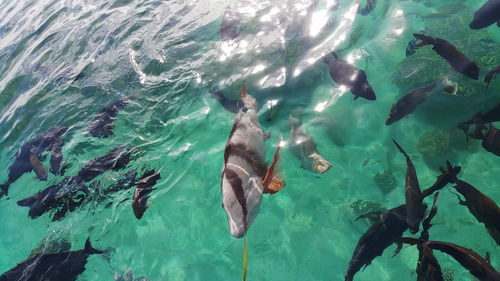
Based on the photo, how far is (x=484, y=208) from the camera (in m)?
2.76

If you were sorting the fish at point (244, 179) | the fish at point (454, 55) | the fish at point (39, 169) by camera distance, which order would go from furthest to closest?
the fish at point (39, 169), the fish at point (454, 55), the fish at point (244, 179)

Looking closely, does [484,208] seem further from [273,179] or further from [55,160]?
[55,160]

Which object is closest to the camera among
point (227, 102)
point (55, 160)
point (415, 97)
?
point (415, 97)

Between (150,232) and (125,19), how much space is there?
8.72 m

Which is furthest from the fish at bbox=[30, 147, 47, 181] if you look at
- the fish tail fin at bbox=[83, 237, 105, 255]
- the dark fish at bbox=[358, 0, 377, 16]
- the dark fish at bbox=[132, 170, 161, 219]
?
the dark fish at bbox=[358, 0, 377, 16]

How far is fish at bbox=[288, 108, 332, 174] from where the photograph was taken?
480 cm

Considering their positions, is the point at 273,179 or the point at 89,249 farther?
the point at 89,249

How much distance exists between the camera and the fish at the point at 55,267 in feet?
15.8

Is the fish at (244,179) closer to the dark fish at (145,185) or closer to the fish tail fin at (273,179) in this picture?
the fish tail fin at (273,179)

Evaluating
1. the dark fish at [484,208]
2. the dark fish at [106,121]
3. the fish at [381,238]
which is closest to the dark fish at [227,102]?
the dark fish at [106,121]

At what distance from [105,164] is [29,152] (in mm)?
2846

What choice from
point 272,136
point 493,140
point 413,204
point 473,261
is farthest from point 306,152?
point 473,261

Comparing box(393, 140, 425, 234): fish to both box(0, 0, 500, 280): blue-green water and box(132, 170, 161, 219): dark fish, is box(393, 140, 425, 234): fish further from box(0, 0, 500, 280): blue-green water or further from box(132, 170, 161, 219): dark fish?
Answer: box(132, 170, 161, 219): dark fish

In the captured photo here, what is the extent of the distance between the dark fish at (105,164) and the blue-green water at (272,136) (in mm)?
196
